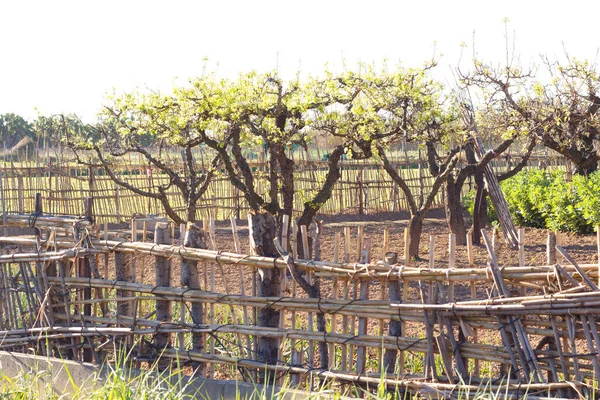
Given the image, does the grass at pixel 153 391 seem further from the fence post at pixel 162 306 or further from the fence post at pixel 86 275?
the fence post at pixel 86 275

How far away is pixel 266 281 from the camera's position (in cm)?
506

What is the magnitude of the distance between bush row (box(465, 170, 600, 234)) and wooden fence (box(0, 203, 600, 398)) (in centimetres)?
642

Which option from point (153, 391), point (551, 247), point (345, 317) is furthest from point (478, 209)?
point (153, 391)

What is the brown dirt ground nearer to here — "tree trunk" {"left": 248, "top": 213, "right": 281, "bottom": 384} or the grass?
"tree trunk" {"left": 248, "top": 213, "right": 281, "bottom": 384}

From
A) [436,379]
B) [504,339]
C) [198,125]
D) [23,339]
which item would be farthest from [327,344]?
[198,125]

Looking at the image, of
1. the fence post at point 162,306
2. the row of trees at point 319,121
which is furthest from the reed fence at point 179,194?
the fence post at point 162,306

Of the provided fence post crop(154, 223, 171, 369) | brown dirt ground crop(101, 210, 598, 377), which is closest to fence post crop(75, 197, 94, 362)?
fence post crop(154, 223, 171, 369)

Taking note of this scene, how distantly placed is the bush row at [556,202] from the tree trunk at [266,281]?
27.3 feet

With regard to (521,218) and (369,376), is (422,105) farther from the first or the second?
(369,376)

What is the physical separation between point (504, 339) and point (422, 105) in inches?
296

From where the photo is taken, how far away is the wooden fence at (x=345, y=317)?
407 centimetres

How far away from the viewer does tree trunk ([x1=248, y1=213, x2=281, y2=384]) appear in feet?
16.5

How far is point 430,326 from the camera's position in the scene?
4.33 m

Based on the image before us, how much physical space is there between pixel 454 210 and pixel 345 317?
7333mm
